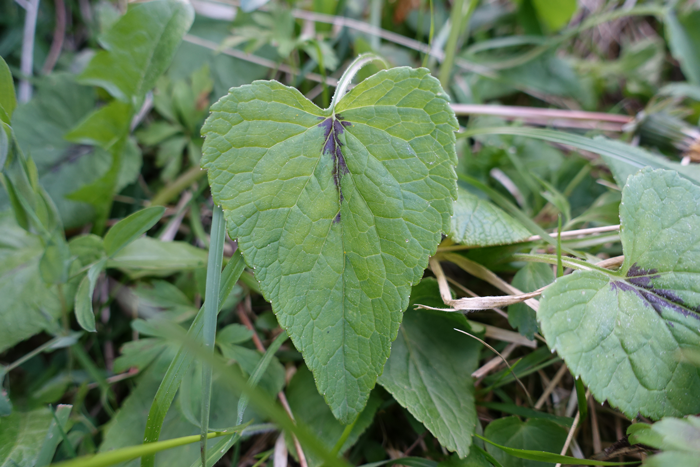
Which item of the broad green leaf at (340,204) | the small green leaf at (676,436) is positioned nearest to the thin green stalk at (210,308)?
the broad green leaf at (340,204)

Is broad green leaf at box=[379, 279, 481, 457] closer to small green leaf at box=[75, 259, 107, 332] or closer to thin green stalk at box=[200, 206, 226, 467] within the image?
thin green stalk at box=[200, 206, 226, 467]

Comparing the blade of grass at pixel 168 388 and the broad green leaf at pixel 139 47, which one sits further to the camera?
the broad green leaf at pixel 139 47

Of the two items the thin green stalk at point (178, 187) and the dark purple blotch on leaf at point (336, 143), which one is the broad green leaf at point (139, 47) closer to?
the thin green stalk at point (178, 187)

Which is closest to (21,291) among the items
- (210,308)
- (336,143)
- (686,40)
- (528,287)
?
(210,308)

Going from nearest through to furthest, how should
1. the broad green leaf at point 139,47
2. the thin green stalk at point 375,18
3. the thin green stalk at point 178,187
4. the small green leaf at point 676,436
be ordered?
the small green leaf at point 676,436 < the broad green leaf at point 139,47 < the thin green stalk at point 178,187 < the thin green stalk at point 375,18

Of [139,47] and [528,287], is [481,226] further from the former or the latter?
[139,47]
